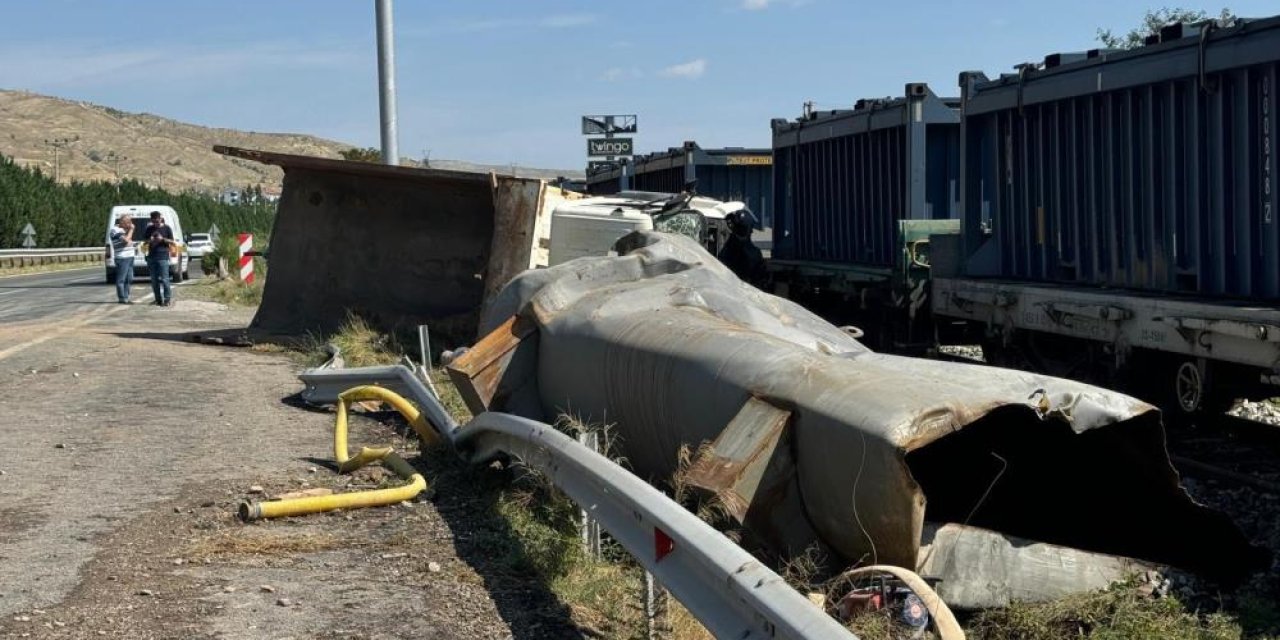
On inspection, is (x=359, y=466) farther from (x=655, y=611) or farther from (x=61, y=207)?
(x=61, y=207)

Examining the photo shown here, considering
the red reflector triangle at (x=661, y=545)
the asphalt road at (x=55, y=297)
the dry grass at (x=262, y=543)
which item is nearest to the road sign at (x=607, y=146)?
the asphalt road at (x=55, y=297)

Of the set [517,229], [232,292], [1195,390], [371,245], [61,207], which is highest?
[61,207]

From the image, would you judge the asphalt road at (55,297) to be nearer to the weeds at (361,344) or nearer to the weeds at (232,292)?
the weeds at (232,292)

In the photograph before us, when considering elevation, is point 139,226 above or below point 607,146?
below

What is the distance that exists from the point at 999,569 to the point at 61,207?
68058 mm

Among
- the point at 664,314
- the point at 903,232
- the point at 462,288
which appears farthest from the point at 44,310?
the point at 664,314

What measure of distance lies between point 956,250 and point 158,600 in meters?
10.2

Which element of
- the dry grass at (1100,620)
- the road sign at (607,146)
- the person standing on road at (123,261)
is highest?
the road sign at (607,146)

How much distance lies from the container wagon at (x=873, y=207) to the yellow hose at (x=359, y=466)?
6.77 m

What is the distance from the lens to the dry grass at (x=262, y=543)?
20.7ft

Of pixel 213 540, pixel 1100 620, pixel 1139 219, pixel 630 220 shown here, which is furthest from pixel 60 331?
pixel 1100 620

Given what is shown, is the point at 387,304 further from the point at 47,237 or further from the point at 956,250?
the point at 47,237

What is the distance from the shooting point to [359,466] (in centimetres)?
828

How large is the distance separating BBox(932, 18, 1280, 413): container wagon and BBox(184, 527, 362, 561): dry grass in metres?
5.41
